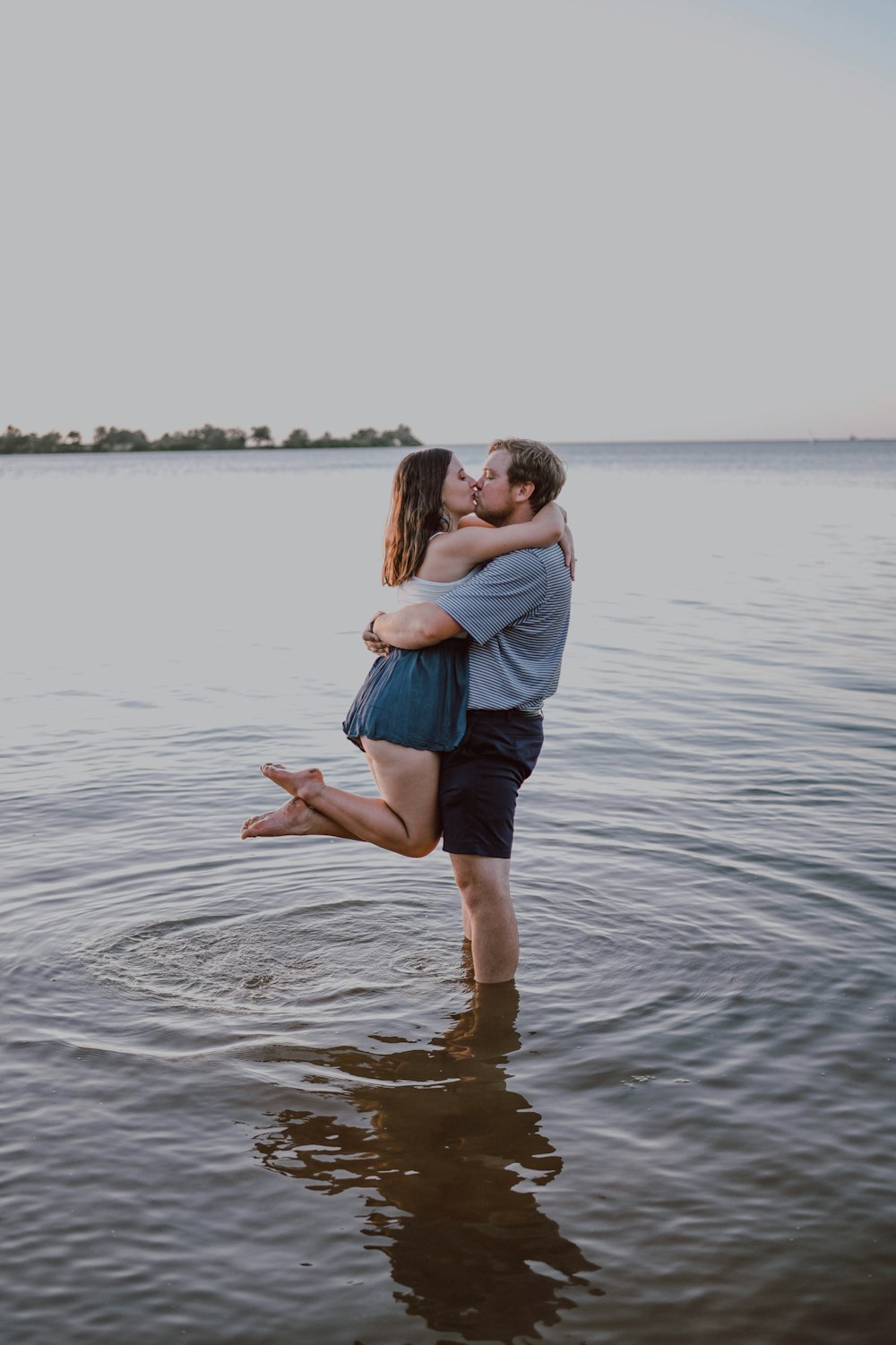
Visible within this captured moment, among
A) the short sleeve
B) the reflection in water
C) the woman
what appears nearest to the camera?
the reflection in water

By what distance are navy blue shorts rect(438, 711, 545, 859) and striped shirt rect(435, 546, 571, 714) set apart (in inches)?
3.8

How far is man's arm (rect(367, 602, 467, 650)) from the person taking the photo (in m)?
4.93

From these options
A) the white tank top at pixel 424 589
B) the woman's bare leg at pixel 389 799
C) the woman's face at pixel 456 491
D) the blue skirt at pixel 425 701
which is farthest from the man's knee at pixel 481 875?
the woman's face at pixel 456 491

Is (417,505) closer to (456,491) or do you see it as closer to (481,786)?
(456,491)

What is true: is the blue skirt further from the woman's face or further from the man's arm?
the woman's face

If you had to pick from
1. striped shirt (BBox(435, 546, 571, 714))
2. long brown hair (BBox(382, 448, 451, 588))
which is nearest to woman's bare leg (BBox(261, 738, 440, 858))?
striped shirt (BBox(435, 546, 571, 714))

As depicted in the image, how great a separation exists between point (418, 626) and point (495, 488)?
0.63 m

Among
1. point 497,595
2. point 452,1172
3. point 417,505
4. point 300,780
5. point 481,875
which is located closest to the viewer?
point 452,1172

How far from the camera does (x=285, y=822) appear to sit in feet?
17.4

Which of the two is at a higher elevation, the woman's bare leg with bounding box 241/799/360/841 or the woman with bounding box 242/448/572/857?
the woman with bounding box 242/448/572/857

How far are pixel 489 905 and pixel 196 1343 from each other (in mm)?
2200

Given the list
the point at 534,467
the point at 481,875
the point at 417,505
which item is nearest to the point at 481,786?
the point at 481,875

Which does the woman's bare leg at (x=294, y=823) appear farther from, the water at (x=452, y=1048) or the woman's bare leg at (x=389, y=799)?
the water at (x=452, y=1048)

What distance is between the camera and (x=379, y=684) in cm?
518
